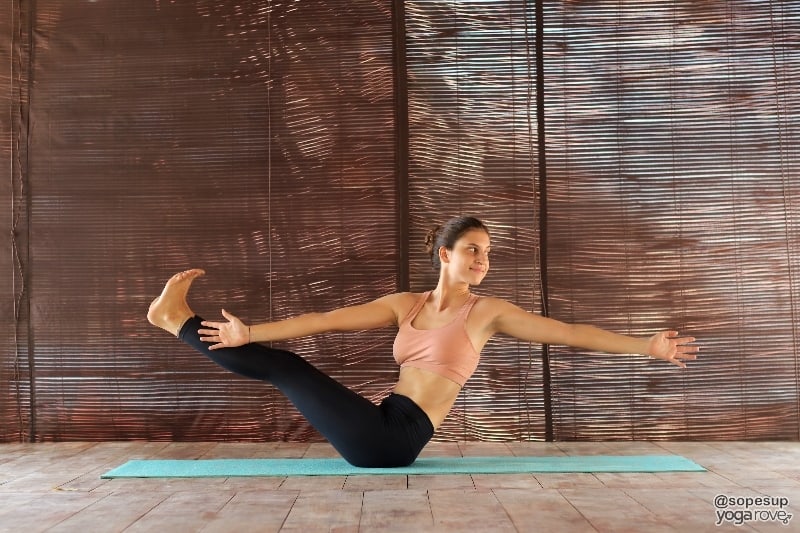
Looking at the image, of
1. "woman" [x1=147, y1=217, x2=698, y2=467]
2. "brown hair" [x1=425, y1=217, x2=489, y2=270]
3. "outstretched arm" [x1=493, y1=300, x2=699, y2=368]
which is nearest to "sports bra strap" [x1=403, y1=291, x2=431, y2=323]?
"woman" [x1=147, y1=217, x2=698, y2=467]

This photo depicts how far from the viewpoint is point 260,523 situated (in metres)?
2.04

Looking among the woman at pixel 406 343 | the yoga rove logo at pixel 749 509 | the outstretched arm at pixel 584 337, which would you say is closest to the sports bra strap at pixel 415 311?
the woman at pixel 406 343

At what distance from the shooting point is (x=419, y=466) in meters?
2.95

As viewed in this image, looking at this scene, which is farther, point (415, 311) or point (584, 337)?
point (415, 311)

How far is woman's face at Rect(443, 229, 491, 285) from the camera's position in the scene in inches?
119

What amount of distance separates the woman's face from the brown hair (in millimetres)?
19

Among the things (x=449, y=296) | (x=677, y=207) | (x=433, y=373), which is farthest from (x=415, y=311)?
(x=677, y=207)

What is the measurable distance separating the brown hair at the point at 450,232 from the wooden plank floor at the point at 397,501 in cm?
84

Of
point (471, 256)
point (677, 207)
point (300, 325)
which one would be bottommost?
point (300, 325)

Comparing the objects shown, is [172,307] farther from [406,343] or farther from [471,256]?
[471,256]

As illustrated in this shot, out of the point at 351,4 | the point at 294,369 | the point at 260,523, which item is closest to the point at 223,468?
the point at 294,369

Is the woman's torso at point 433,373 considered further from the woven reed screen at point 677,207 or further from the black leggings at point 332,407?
the woven reed screen at point 677,207

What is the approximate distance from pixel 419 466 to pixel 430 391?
10.4 inches

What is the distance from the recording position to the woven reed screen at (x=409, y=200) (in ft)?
12.6
